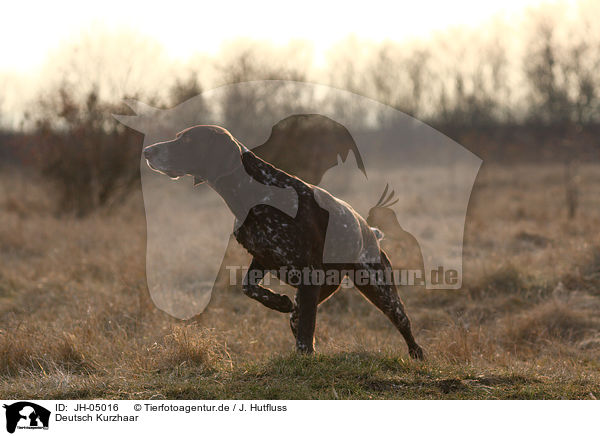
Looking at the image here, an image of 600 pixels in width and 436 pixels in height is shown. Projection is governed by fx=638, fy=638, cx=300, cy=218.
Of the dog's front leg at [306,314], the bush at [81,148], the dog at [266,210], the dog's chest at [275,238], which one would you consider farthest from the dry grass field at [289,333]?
the bush at [81,148]

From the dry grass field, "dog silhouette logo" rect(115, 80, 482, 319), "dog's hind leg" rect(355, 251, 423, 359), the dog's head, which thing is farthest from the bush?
"dog's hind leg" rect(355, 251, 423, 359)

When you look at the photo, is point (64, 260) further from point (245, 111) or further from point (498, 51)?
point (498, 51)

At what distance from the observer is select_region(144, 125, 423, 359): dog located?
449 cm

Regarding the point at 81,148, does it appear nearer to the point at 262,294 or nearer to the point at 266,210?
the point at 262,294

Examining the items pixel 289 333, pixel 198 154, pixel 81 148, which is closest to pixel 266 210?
pixel 198 154

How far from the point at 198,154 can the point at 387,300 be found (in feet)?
6.25

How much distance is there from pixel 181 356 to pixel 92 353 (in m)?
0.91

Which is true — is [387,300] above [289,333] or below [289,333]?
above

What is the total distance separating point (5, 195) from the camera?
58.5ft

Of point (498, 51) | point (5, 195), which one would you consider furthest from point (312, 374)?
point (498, 51)
